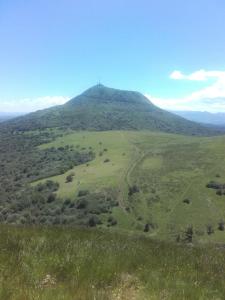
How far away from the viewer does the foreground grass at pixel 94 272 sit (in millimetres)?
5816

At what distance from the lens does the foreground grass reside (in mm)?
5816

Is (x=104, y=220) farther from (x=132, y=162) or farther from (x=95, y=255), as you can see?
(x=95, y=255)

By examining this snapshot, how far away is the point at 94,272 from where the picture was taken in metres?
6.75

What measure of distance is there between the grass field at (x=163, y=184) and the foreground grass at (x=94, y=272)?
307ft

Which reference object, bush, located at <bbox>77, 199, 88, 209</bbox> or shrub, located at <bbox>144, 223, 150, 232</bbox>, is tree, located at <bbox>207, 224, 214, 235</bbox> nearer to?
shrub, located at <bbox>144, 223, 150, 232</bbox>

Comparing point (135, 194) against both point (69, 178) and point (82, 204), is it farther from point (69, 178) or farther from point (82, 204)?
point (69, 178)

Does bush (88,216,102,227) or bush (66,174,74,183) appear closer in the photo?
bush (88,216,102,227)

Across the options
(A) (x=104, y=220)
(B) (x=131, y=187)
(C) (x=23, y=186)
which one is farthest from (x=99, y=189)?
(C) (x=23, y=186)

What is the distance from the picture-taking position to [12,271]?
620 cm

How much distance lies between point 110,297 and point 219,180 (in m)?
134

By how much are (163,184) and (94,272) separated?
5180 inches

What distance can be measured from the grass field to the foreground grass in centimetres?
9348

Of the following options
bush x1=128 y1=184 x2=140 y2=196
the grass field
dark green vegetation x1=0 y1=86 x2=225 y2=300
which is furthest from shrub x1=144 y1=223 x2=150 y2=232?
bush x1=128 y1=184 x2=140 y2=196

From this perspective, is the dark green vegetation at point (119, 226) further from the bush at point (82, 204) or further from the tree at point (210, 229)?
the tree at point (210, 229)
